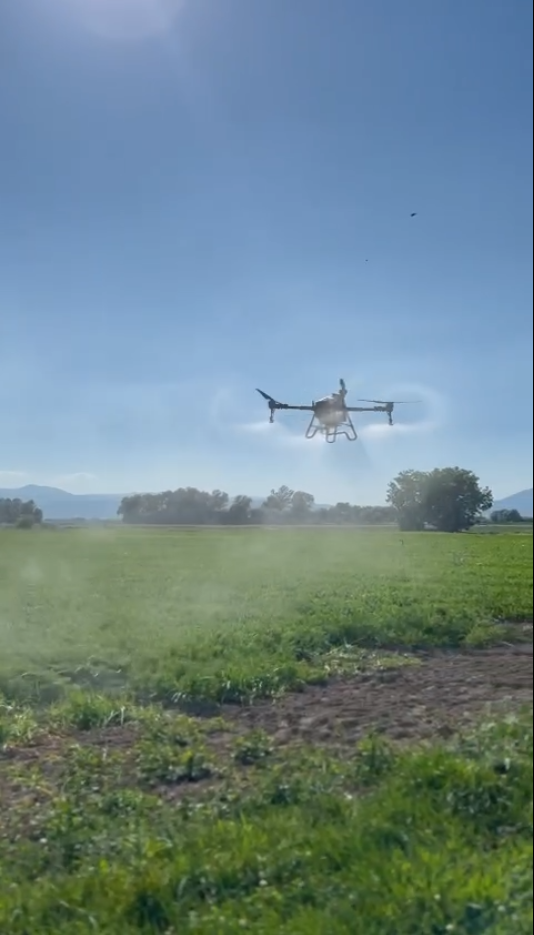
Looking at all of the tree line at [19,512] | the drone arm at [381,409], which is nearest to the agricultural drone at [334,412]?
the drone arm at [381,409]

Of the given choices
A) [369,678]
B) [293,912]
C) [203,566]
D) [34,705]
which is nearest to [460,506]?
[369,678]

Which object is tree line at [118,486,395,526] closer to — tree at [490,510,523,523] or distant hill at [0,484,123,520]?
distant hill at [0,484,123,520]

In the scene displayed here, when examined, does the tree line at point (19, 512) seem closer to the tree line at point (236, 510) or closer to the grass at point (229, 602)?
the grass at point (229, 602)

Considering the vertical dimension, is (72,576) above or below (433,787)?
above

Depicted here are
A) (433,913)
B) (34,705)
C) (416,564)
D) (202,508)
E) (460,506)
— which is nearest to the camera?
(433,913)

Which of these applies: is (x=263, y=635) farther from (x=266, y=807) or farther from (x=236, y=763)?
(x=266, y=807)

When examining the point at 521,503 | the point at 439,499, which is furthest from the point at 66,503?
the point at 521,503

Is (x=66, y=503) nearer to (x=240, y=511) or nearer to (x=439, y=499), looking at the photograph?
(x=240, y=511)

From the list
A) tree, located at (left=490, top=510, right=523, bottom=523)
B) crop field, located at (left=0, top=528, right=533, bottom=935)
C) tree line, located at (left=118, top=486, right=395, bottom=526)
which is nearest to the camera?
tree, located at (left=490, top=510, right=523, bottom=523)

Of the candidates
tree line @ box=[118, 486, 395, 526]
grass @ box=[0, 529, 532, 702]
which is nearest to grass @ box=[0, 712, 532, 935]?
grass @ box=[0, 529, 532, 702]
